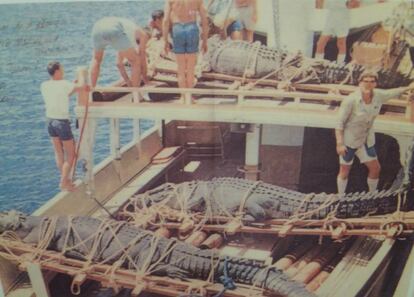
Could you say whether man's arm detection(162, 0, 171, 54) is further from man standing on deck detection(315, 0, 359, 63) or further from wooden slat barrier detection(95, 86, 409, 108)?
man standing on deck detection(315, 0, 359, 63)

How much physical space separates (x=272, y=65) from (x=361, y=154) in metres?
0.50

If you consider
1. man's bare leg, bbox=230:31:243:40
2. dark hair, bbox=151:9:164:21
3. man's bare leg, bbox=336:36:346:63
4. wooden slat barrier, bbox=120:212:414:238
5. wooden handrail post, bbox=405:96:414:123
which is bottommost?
wooden slat barrier, bbox=120:212:414:238

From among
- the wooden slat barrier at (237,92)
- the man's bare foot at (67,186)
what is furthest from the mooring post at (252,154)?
the man's bare foot at (67,186)

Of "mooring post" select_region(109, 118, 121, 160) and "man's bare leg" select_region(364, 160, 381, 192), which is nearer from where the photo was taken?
"man's bare leg" select_region(364, 160, 381, 192)

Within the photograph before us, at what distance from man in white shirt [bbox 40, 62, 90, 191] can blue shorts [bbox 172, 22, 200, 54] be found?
1.27 feet

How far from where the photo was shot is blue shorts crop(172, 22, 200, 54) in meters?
1.65

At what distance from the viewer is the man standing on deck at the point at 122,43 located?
64.1 inches

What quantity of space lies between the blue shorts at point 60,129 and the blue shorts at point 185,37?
1.72 feet

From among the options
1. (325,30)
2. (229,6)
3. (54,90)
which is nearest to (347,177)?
(325,30)

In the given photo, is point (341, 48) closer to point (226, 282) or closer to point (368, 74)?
point (368, 74)

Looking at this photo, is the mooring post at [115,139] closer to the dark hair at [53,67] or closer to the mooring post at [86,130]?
the mooring post at [86,130]

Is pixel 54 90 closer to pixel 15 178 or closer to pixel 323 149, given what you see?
pixel 15 178

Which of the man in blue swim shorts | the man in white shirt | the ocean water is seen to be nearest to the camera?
the ocean water

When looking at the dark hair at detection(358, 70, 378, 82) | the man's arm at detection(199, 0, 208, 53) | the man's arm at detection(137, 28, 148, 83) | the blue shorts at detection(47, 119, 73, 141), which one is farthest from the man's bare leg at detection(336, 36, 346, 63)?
the blue shorts at detection(47, 119, 73, 141)
